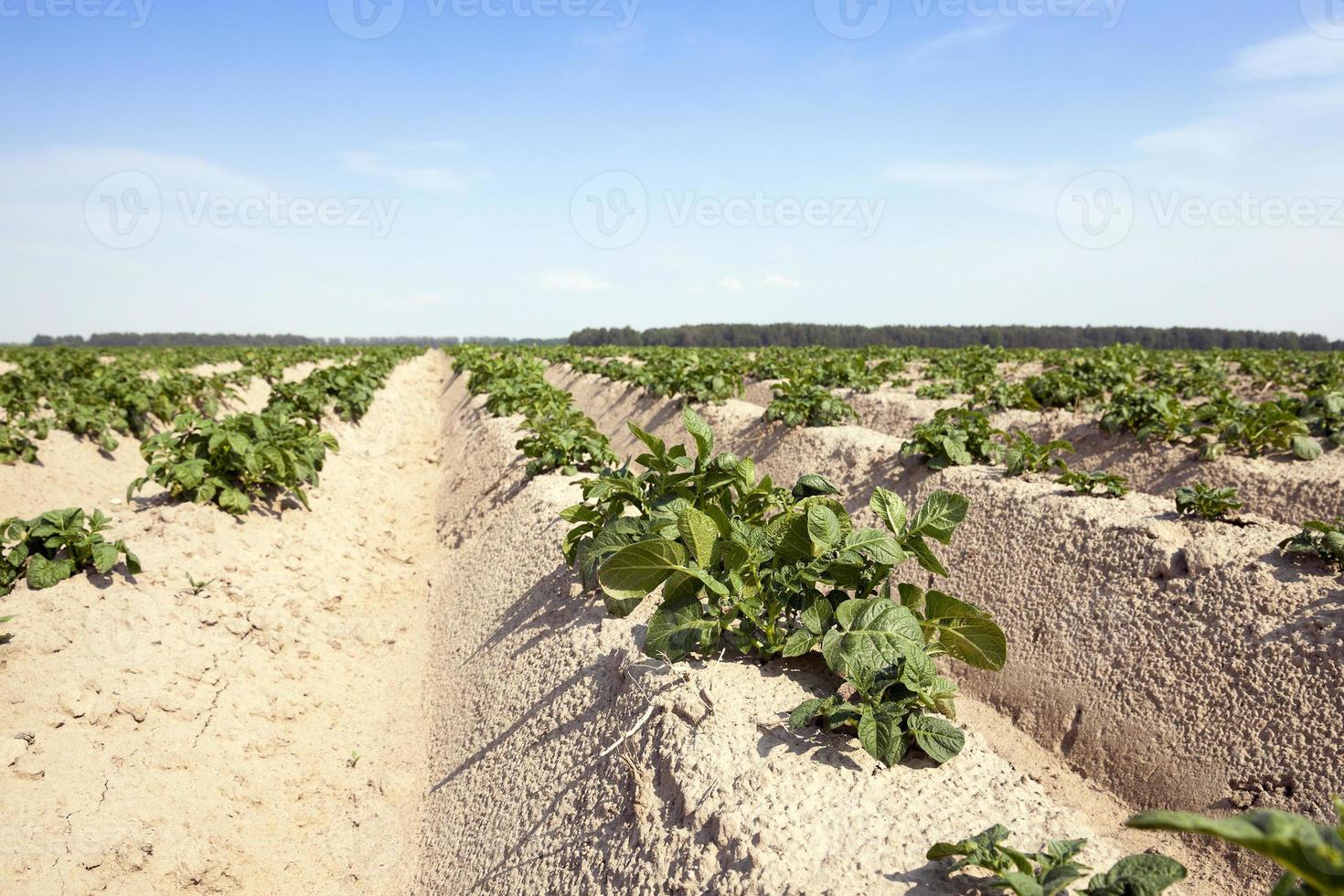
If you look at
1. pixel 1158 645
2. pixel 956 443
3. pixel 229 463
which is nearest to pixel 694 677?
pixel 1158 645

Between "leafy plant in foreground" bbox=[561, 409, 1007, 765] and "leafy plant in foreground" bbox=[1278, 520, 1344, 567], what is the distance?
287 centimetres

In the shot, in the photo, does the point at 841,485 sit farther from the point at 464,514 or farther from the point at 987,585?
the point at 464,514

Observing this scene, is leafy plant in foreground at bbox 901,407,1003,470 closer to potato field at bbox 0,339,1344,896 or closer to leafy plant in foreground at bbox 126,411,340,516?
potato field at bbox 0,339,1344,896

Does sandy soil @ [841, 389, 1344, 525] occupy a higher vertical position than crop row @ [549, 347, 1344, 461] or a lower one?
lower

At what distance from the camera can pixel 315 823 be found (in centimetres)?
399

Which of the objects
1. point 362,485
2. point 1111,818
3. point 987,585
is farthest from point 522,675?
point 362,485

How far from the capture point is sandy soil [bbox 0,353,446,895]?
134 inches

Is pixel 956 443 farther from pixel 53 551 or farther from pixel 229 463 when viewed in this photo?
pixel 53 551

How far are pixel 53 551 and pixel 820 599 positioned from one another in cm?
533

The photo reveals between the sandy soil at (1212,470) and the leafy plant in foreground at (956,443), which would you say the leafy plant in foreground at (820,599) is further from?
the sandy soil at (1212,470)

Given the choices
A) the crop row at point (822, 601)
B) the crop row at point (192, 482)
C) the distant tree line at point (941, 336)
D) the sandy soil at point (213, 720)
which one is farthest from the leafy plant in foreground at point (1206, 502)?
the distant tree line at point (941, 336)

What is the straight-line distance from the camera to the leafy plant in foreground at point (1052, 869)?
5.82ft

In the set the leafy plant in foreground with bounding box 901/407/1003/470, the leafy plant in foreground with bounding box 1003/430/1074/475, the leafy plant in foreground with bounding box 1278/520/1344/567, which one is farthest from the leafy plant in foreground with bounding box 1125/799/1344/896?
the leafy plant in foreground with bounding box 901/407/1003/470

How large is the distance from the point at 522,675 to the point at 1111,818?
372 centimetres
